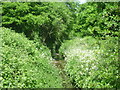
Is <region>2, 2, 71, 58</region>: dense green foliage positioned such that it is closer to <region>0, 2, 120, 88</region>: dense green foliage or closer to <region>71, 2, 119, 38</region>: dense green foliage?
<region>0, 2, 120, 88</region>: dense green foliage

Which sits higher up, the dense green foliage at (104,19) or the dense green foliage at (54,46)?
the dense green foliage at (104,19)

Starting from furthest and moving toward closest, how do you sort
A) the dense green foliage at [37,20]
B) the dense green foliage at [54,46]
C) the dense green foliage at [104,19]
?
the dense green foliage at [37,20] → the dense green foliage at [54,46] → the dense green foliage at [104,19]

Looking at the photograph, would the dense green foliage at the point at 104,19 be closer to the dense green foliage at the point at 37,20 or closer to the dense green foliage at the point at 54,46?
the dense green foliage at the point at 54,46

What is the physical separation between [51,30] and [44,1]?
2.77 metres

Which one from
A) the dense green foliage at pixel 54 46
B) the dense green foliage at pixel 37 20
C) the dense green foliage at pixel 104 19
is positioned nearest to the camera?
the dense green foliage at pixel 104 19

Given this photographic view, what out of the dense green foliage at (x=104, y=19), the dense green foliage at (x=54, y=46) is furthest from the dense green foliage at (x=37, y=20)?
the dense green foliage at (x=104, y=19)

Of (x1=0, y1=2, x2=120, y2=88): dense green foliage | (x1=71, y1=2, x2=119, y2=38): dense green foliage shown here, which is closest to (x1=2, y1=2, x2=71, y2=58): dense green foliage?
(x1=0, y1=2, x2=120, y2=88): dense green foliage

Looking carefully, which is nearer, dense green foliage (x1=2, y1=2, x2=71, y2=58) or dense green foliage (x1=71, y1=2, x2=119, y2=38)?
dense green foliage (x1=71, y1=2, x2=119, y2=38)

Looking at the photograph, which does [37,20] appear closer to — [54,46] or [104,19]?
[54,46]

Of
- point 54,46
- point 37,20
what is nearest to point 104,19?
point 37,20

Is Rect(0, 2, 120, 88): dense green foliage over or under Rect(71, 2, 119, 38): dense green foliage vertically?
under

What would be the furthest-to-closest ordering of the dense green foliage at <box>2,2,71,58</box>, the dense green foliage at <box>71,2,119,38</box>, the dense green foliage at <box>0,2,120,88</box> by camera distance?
1. the dense green foliage at <box>2,2,71,58</box>
2. the dense green foliage at <box>0,2,120,88</box>
3. the dense green foliage at <box>71,2,119,38</box>

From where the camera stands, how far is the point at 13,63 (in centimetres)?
452

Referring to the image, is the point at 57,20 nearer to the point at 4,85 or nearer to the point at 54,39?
the point at 54,39
